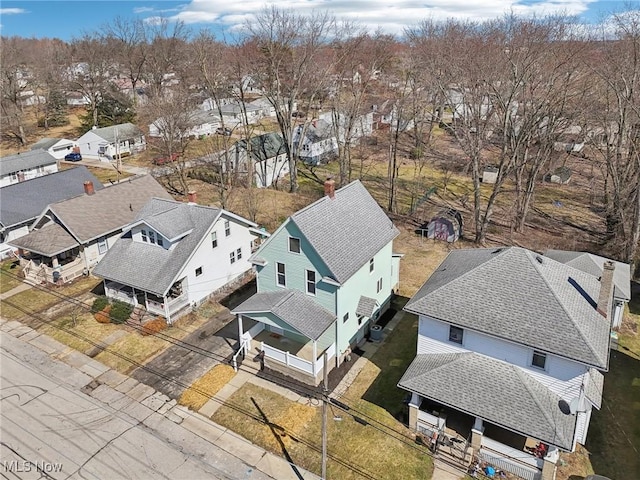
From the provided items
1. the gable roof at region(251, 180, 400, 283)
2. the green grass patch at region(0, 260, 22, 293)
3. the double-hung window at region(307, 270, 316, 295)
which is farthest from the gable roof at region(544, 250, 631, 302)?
the green grass patch at region(0, 260, 22, 293)

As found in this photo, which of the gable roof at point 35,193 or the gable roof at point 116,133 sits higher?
the gable roof at point 116,133

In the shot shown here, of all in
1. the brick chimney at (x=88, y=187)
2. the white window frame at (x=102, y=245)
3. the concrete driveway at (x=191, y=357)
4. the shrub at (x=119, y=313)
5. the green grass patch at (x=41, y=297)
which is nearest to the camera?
the concrete driveway at (x=191, y=357)

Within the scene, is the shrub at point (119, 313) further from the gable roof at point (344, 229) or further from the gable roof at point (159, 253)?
the gable roof at point (344, 229)

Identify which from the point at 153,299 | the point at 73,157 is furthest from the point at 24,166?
the point at 153,299

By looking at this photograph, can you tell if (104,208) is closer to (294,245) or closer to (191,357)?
(191,357)

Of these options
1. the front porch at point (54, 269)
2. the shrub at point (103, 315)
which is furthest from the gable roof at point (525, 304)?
the front porch at point (54, 269)

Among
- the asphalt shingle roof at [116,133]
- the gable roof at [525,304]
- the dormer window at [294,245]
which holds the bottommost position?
the gable roof at [525,304]
